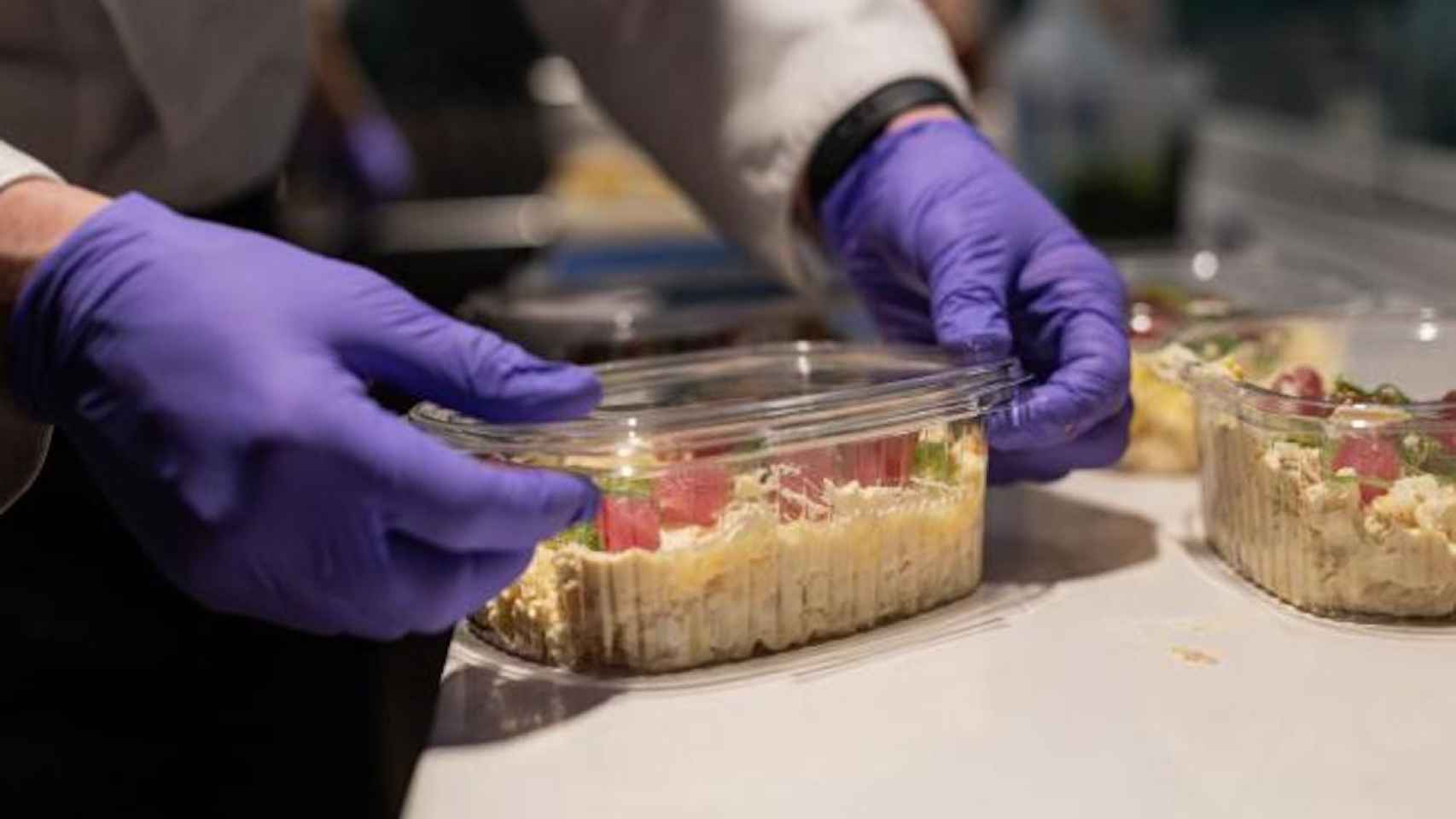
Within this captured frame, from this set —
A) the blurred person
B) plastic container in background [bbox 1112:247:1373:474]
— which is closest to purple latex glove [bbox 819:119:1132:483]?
the blurred person

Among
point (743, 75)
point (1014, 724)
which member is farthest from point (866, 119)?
point (1014, 724)

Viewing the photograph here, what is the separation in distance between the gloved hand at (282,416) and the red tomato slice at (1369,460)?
0.42 metres

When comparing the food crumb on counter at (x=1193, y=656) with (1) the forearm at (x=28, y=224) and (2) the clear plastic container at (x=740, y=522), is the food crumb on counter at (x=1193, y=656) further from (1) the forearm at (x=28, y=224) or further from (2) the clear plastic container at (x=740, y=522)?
(1) the forearm at (x=28, y=224)

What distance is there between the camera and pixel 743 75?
124 centimetres

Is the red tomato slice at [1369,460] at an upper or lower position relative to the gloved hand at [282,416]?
lower

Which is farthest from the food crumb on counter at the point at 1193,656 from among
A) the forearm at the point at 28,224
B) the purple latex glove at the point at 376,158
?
the purple latex glove at the point at 376,158

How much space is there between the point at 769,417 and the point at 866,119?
0.44 meters

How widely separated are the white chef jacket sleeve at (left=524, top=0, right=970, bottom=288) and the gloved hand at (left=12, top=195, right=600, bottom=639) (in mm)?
533

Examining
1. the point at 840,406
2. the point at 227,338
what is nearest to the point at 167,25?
the point at 227,338

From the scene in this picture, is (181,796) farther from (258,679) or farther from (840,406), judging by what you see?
(840,406)

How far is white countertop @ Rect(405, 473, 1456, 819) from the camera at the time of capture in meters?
0.64

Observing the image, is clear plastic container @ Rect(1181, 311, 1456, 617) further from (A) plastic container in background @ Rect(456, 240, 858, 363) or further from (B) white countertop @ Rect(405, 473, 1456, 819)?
(A) plastic container in background @ Rect(456, 240, 858, 363)

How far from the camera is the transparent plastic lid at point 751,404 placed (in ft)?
2.49

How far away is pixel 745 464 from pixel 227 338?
0.92 ft
